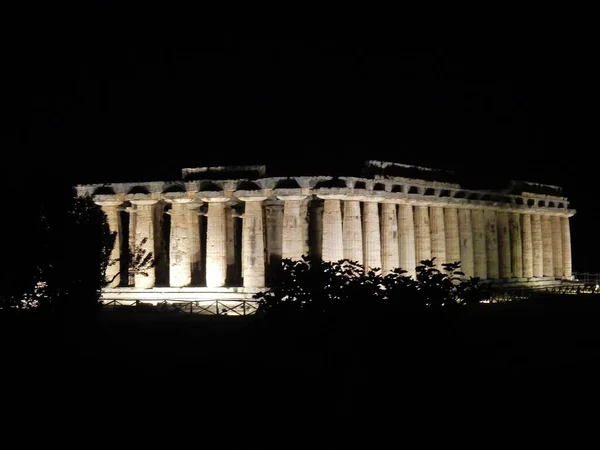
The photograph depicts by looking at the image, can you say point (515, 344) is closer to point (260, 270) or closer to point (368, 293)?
point (368, 293)

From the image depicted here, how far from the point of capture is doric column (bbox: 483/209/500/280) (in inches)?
2023

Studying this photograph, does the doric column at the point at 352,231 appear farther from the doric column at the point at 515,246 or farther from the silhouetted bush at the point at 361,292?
the silhouetted bush at the point at 361,292

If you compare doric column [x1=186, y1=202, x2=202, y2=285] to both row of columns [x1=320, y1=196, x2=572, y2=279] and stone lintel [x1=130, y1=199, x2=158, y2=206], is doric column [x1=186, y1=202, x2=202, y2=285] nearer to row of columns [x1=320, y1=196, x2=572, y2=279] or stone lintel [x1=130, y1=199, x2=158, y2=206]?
stone lintel [x1=130, y1=199, x2=158, y2=206]

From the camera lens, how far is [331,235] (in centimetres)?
3878

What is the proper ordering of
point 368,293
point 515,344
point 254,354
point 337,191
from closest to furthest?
point 368,293 → point 254,354 → point 515,344 → point 337,191

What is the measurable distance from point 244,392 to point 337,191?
22.6 meters

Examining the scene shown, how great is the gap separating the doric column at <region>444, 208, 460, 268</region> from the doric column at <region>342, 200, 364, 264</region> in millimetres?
9857

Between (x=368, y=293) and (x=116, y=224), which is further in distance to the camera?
(x=116, y=224)

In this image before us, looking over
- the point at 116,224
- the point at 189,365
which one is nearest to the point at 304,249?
the point at 116,224

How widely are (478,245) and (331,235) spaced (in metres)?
15.7

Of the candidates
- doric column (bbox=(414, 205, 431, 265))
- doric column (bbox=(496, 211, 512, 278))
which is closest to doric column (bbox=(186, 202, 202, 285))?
→ doric column (bbox=(414, 205, 431, 265))

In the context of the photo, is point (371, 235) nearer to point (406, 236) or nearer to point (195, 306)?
point (406, 236)

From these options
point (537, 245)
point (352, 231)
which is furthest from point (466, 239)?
A: point (352, 231)

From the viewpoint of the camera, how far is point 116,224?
44219 millimetres
